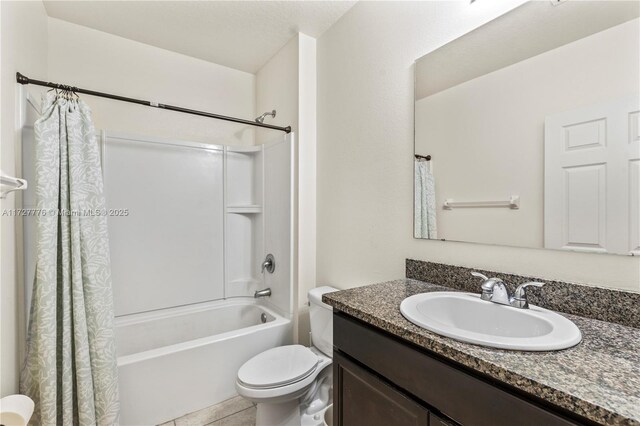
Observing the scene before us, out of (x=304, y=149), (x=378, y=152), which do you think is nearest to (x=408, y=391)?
(x=378, y=152)

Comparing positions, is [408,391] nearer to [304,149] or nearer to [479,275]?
[479,275]

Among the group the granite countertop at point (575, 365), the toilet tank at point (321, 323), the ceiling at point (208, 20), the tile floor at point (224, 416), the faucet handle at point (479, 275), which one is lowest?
the tile floor at point (224, 416)

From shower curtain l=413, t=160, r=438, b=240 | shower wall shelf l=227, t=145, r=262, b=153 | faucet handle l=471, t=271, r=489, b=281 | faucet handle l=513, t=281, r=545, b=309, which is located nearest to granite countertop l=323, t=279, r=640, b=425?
faucet handle l=513, t=281, r=545, b=309

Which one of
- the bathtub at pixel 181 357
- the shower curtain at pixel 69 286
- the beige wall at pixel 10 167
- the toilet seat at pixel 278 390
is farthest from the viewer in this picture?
the bathtub at pixel 181 357

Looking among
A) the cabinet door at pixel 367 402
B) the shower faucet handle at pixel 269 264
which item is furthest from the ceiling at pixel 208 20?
the cabinet door at pixel 367 402

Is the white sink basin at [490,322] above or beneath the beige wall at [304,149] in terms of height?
beneath

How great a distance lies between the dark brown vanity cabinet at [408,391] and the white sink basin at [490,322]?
0.30 feet

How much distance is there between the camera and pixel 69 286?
53.2 inches

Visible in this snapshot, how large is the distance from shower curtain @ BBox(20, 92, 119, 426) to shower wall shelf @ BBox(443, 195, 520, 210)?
1673 millimetres

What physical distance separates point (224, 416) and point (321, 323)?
0.81m

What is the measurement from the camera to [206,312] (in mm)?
2426

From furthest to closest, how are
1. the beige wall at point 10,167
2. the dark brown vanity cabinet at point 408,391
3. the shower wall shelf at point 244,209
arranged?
the shower wall shelf at point 244,209 < the beige wall at point 10,167 < the dark brown vanity cabinet at point 408,391

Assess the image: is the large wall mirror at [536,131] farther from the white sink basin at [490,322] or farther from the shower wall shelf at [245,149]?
the shower wall shelf at [245,149]

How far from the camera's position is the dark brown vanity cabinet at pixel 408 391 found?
0.62 metres
